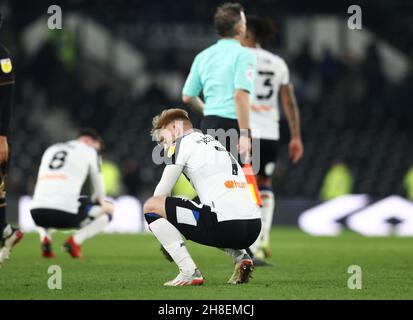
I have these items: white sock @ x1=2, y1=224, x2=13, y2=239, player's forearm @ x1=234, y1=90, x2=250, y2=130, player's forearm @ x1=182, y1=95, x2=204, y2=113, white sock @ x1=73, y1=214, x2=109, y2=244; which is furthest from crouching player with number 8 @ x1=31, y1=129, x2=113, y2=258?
player's forearm @ x1=234, y1=90, x2=250, y2=130

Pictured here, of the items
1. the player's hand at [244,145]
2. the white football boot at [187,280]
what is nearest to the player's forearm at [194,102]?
the player's hand at [244,145]

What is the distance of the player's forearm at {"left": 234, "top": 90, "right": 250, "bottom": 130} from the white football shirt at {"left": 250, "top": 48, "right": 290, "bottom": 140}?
5.73ft

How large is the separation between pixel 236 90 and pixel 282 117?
14715 mm

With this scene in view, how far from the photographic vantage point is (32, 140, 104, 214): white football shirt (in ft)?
39.5

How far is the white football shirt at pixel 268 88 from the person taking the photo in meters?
11.2

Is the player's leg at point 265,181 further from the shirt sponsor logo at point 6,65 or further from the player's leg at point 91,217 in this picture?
the shirt sponsor logo at point 6,65

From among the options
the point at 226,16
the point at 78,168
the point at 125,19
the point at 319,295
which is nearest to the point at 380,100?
the point at 125,19

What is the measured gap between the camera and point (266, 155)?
11102 millimetres

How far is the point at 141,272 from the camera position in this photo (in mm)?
9547

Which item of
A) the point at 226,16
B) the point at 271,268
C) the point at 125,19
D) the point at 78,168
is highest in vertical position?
the point at 125,19

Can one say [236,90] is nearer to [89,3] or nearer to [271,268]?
[271,268]

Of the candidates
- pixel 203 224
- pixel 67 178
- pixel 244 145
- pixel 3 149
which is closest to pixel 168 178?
pixel 203 224

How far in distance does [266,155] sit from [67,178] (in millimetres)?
2268

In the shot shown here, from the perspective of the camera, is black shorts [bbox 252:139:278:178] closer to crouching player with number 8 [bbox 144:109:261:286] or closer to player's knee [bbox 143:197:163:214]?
crouching player with number 8 [bbox 144:109:261:286]
